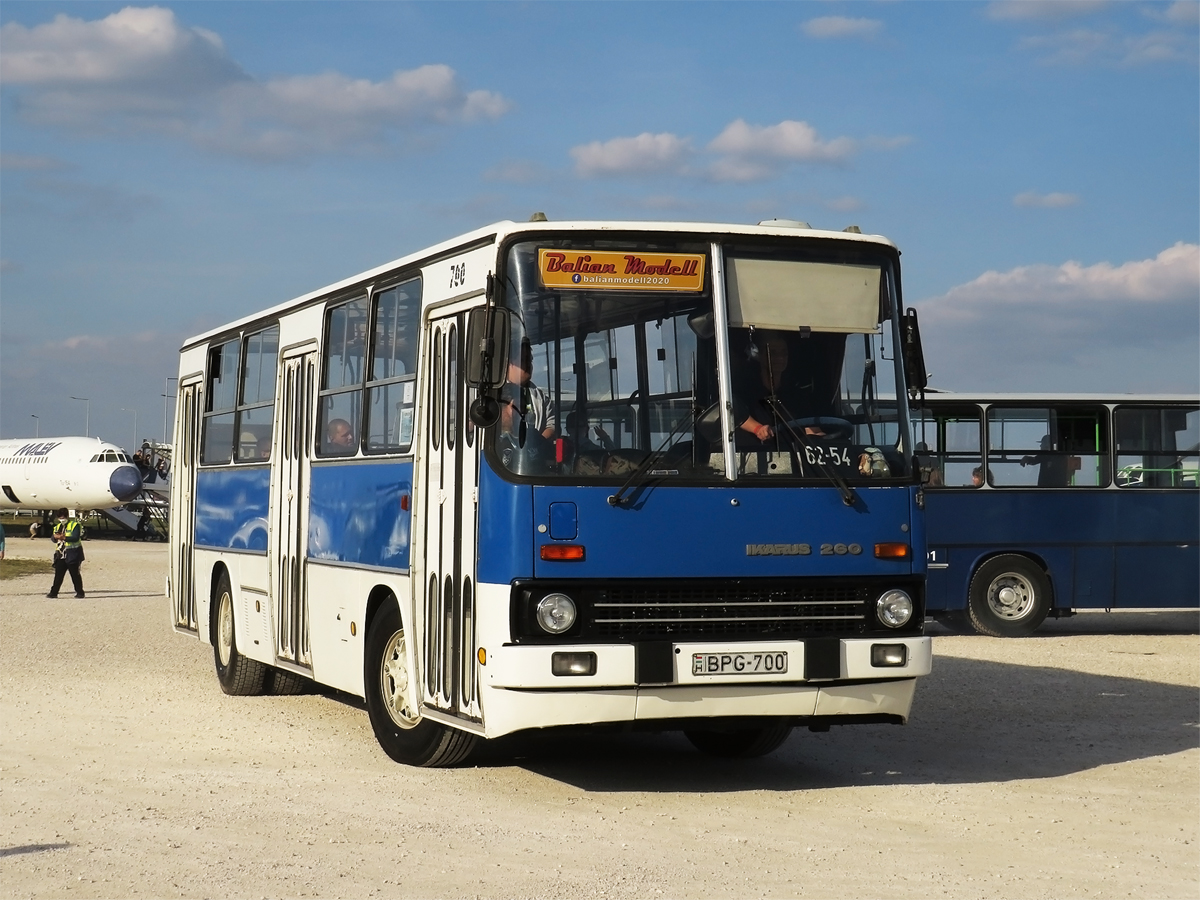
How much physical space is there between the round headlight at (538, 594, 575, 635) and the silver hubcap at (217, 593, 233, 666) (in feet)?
21.9

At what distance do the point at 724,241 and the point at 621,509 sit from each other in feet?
5.48

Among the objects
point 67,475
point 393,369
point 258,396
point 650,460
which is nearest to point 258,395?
point 258,396

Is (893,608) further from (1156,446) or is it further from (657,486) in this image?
(1156,446)

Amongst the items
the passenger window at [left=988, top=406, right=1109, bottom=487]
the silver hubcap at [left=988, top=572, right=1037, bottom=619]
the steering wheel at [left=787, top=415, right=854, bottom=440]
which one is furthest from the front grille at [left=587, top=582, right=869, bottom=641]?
the silver hubcap at [left=988, top=572, right=1037, bottom=619]

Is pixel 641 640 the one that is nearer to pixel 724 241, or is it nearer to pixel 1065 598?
pixel 724 241

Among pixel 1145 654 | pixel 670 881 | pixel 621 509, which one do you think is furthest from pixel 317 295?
pixel 1145 654

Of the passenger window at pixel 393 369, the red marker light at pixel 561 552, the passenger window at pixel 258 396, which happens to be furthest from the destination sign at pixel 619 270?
the passenger window at pixel 258 396

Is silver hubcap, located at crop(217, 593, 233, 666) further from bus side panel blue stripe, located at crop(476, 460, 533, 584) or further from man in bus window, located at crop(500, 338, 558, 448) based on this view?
man in bus window, located at crop(500, 338, 558, 448)

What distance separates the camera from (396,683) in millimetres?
10945

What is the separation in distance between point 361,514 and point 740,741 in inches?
116

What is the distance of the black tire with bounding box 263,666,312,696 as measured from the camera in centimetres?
1492

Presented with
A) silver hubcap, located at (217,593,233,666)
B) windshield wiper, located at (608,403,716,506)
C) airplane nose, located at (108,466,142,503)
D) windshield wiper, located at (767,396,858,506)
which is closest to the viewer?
windshield wiper, located at (608,403,716,506)

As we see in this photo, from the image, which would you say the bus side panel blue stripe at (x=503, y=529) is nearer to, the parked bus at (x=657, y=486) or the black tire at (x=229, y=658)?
the parked bus at (x=657, y=486)

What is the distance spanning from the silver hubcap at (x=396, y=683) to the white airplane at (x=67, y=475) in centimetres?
5358
